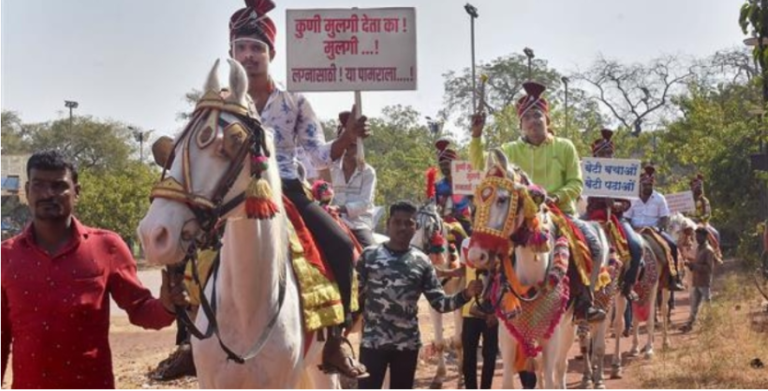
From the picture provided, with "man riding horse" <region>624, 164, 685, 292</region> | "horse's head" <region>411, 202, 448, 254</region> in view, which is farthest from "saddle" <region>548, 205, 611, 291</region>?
"man riding horse" <region>624, 164, 685, 292</region>

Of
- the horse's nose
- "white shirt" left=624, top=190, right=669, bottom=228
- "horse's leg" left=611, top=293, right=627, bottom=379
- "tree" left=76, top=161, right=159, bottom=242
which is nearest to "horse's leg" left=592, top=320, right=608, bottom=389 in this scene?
"horse's leg" left=611, top=293, right=627, bottom=379

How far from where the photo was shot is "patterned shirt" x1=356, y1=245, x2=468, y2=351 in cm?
773

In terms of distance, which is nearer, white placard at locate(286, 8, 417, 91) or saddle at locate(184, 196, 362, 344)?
saddle at locate(184, 196, 362, 344)

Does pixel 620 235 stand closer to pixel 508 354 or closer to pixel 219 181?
pixel 508 354

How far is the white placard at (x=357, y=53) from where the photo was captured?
8109mm

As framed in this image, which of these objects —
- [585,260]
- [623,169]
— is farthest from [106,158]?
[585,260]

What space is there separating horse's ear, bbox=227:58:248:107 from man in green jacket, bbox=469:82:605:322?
4.32 m

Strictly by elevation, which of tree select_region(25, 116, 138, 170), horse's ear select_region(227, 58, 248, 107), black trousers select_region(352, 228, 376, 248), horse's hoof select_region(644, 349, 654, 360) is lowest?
horse's hoof select_region(644, 349, 654, 360)

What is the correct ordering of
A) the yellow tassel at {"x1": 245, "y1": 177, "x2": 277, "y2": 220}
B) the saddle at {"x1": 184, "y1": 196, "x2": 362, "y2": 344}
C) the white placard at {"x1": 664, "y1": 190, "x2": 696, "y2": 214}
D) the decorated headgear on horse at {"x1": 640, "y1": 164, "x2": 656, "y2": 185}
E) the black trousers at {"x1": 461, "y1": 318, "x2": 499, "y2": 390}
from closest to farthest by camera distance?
the yellow tassel at {"x1": 245, "y1": 177, "x2": 277, "y2": 220} < the saddle at {"x1": 184, "y1": 196, "x2": 362, "y2": 344} < the black trousers at {"x1": 461, "y1": 318, "x2": 499, "y2": 390} < the decorated headgear on horse at {"x1": 640, "y1": 164, "x2": 656, "y2": 185} < the white placard at {"x1": 664, "y1": 190, "x2": 696, "y2": 214}

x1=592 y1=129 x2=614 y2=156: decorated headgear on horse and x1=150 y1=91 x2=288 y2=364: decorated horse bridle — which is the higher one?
x1=592 y1=129 x2=614 y2=156: decorated headgear on horse

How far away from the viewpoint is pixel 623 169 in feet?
47.2

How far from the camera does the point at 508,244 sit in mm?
8438

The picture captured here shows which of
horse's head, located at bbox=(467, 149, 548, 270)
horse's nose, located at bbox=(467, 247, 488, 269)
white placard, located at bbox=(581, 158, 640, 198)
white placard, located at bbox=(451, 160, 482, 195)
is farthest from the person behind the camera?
white placard, located at bbox=(581, 158, 640, 198)

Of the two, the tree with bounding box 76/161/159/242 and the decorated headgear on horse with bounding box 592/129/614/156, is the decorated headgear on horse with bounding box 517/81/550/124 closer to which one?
the decorated headgear on horse with bounding box 592/129/614/156
